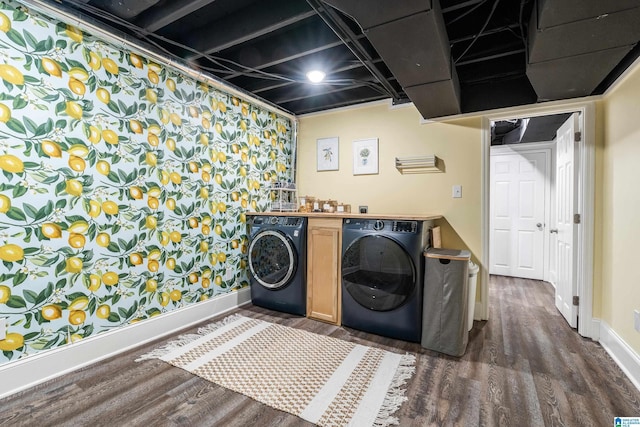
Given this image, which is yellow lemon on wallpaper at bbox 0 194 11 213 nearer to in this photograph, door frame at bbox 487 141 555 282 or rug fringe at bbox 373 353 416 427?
rug fringe at bbox 373 353 416 427

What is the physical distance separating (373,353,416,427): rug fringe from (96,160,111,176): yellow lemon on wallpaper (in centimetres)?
230

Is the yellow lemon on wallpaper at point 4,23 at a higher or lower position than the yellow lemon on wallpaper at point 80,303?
higher

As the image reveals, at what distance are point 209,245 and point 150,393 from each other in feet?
4.37

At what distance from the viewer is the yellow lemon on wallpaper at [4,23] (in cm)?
158

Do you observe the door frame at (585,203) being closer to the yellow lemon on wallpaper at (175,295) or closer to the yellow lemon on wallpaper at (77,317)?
the yellow lemon on wallpaper at (175,295)

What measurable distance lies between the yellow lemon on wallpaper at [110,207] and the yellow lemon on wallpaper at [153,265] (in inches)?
18.3

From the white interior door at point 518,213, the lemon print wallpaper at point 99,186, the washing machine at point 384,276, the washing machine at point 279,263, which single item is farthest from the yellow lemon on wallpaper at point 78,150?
the white interior door at point 518,213

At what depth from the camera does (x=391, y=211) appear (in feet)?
10.4

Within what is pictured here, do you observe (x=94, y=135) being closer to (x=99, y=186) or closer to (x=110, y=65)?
(x=99, y=186)

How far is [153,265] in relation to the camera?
7.57ft

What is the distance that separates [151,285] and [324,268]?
1.45 meters

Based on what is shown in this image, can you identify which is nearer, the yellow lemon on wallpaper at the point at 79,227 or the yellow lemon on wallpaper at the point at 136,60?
the yellow lemon on wallpaper at the point at 79,227

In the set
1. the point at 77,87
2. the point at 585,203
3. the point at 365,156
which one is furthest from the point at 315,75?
the point at 585,203

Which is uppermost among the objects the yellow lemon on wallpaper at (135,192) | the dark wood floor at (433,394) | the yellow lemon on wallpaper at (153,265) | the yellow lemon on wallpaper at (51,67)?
the yellow lemon on wallpaper at (51,67)
